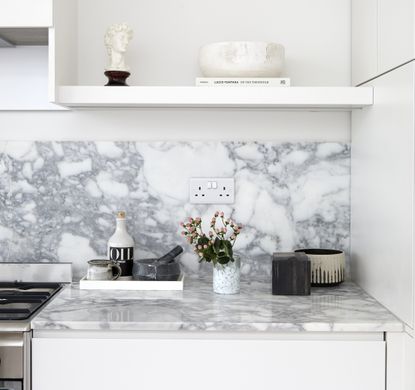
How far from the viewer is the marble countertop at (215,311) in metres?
1.74

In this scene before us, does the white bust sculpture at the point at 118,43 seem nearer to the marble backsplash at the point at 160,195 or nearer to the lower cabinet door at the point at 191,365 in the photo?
the marble backsplash at the point at 160,195

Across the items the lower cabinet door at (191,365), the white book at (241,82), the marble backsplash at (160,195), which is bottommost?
the lower cabinet door at (191,365)

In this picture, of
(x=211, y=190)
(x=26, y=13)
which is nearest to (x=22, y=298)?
(x=211, y=190)

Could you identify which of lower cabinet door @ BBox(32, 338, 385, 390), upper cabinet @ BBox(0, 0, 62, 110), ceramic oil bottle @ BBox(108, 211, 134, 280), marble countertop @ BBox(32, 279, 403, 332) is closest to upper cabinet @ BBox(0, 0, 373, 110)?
upper cabinet @ BBox(0, 0, 62, 110)

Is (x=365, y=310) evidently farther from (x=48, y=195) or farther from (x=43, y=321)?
(x=48, y=195)

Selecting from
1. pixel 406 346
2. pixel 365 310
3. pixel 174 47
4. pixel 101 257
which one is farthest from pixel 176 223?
pixel 406 346

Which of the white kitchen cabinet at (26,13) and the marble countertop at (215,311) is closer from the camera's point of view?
the marble countertop at (215,311)

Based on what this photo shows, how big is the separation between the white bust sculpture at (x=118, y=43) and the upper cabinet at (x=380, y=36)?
75 centimetres

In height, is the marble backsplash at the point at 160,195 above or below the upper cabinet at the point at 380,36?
below

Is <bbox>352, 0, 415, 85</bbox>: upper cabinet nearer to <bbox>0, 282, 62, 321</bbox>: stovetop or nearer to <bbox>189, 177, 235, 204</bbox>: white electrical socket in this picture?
<bbox>189, 177, 235, 204</bbox>: white electrical socket

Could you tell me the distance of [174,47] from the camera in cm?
236

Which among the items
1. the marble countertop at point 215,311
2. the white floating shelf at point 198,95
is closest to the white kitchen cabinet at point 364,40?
the white floating shelf at point 198,95

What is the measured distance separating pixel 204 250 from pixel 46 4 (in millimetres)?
871

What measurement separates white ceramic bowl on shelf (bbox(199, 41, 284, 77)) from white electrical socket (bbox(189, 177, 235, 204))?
1.28 feet
